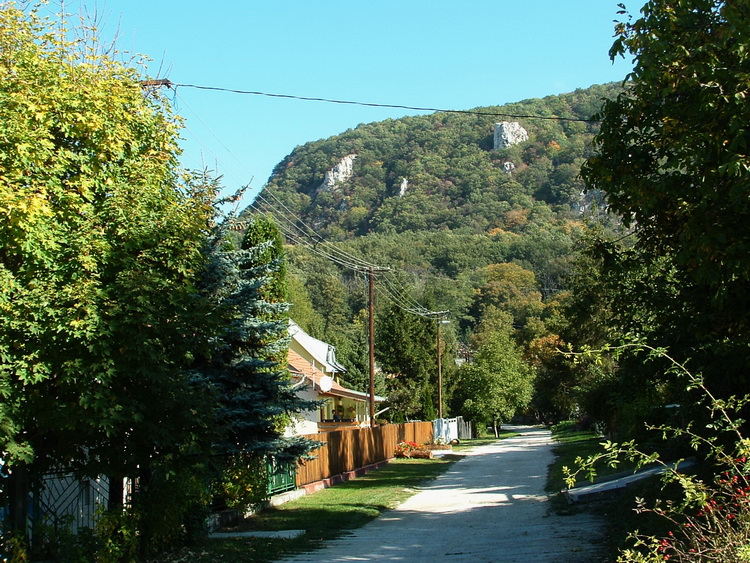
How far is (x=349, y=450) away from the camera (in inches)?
1060

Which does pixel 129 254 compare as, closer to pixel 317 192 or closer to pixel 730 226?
pixel 730 226

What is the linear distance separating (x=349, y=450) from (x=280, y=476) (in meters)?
8.23

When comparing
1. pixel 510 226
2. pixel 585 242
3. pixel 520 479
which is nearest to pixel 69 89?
pixel 520 479

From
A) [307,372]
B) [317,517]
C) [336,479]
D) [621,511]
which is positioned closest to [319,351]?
[307,372]

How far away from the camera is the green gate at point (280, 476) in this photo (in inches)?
684

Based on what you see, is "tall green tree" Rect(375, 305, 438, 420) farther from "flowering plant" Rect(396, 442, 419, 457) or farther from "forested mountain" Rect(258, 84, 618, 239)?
"forested mountain" Rect(258, 84, 618, 239)

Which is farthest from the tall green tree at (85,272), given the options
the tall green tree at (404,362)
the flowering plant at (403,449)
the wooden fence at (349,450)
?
the tall green tree at (404,362)

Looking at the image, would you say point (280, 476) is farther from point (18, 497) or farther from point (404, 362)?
point (404, 362)

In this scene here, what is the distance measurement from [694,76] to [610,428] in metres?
28.9

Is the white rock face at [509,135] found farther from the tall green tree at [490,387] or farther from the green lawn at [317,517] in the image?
the green lawn at [317,517]

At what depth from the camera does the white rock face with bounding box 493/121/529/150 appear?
15188cm

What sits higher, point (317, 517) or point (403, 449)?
point (403, 449)

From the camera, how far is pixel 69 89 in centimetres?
973

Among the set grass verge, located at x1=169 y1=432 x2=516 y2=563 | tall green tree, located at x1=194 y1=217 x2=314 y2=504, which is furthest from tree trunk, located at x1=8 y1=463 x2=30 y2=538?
tall green tree, located at x1=194 y1=217 x2=314 y2=504
